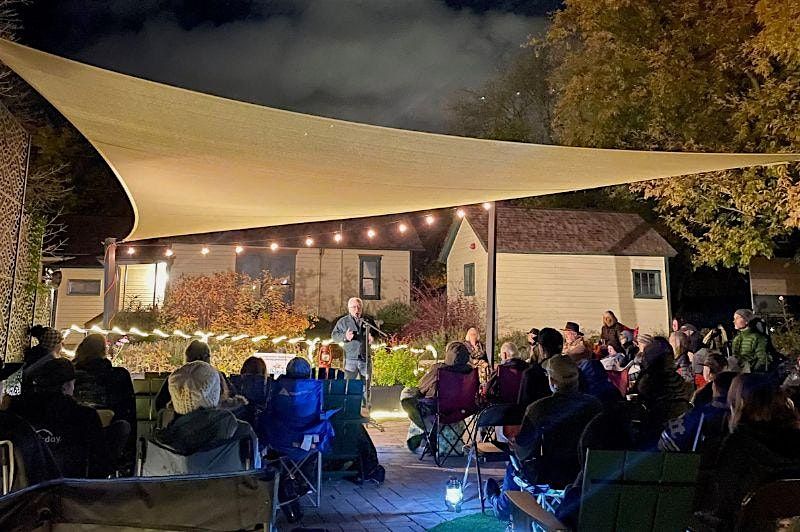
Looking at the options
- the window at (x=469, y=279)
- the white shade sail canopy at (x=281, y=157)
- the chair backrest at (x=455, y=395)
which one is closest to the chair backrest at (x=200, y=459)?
the white shade sail canopy at (x=281, y=157)

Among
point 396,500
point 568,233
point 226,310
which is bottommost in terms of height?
point 396,500

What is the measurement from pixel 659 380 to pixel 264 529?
317 centimetres

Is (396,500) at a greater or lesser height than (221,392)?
lesser

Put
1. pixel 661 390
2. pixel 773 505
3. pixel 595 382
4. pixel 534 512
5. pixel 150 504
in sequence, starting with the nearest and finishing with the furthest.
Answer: pixel 150 504
pixel 773 505
pixel 534 512
pixel 661 390
pixel 595 382

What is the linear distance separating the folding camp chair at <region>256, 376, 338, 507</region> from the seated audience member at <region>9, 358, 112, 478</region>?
4.00 ft

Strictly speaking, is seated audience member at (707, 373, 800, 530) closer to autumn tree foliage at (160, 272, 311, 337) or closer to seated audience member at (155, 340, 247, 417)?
seated audience member at (155, 340, 247, 417)

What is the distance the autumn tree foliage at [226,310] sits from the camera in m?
13.7

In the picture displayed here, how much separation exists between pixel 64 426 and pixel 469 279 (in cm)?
1583

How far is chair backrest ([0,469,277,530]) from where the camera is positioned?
5.19 ft

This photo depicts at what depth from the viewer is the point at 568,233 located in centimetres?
1753

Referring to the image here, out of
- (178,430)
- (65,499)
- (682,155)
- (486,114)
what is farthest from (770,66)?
(486,114)

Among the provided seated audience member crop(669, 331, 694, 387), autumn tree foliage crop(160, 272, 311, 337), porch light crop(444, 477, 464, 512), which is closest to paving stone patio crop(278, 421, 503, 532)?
porch light crop(444, 477, 464, 512)

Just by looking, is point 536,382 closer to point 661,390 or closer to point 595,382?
point 595,382

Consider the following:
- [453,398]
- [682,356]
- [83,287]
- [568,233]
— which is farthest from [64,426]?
[83,287]
